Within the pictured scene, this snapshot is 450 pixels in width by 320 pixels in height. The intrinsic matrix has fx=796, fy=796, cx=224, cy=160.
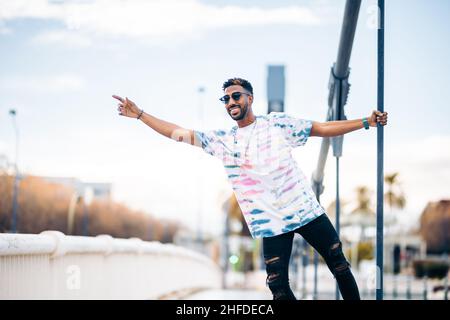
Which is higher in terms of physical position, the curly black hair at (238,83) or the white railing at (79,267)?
the curly black hair at (238,83)

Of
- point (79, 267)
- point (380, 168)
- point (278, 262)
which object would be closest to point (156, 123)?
point (278, 262)

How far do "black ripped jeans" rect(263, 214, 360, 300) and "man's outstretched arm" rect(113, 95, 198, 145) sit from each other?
0.71 m

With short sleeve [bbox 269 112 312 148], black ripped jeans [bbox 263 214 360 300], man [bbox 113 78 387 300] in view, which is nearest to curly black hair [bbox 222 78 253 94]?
man [bbox 113 78 387 300]

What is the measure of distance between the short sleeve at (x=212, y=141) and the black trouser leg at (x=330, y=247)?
60 cm

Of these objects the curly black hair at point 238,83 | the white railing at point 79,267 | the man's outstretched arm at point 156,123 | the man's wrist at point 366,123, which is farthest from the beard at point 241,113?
the white railing at point 79,267

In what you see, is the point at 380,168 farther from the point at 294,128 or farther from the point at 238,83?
the point at 238,83

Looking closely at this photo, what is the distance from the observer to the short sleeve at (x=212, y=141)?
13.9 ft

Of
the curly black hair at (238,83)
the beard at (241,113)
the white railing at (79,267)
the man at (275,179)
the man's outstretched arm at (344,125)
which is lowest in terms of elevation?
the white railing at (79,267)

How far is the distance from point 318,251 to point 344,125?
681 mm

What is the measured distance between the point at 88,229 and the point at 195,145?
78.3 metres

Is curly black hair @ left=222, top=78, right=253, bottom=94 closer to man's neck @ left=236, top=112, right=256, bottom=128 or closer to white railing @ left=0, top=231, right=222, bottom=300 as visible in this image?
man's neck @ left=236, top=112, right=256, bottom=128

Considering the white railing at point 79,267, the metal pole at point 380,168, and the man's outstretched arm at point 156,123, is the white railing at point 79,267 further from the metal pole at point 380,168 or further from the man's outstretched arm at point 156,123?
the metal pole at point 380,168
